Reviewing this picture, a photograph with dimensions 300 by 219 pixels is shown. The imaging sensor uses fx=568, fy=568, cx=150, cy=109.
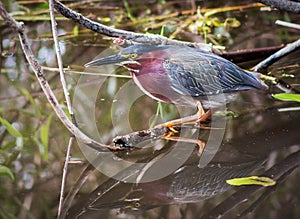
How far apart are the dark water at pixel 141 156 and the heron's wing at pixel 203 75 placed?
0.61ft

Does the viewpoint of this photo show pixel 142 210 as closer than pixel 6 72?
Yes

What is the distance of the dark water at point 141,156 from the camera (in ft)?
8.29

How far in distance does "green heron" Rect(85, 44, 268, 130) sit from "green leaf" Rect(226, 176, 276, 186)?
2.44 ft

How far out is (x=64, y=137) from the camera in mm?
3254

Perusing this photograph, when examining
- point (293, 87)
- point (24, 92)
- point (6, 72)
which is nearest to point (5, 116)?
point (24, 92)

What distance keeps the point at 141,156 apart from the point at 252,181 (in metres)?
0.67

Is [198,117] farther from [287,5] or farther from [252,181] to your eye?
[287,5]

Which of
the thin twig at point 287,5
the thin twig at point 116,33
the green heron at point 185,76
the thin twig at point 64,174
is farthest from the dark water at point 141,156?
the thin twig at point 287,5

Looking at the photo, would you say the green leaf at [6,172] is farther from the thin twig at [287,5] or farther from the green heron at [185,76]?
the thin twig at [287,5]

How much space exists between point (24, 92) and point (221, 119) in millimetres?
1435

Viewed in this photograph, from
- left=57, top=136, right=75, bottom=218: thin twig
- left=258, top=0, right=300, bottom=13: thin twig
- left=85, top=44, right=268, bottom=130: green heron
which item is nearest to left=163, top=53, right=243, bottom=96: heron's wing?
left=85, top=44, right=268, bottom=130: green heron

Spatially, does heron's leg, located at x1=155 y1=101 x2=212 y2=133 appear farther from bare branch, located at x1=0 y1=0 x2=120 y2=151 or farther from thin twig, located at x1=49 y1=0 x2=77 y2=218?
thin twig, located at x1=49 y1=0 x2=77 y2=218

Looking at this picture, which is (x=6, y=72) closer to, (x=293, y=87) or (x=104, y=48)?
(x=104, y=48)

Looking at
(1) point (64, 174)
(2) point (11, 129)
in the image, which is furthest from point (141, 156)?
(2) point (11, 129)
